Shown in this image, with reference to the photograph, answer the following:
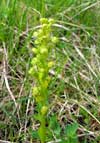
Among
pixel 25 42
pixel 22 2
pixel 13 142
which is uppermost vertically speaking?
pixel 22 2

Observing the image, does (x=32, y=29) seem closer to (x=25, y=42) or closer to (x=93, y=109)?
(x=25, y=42)

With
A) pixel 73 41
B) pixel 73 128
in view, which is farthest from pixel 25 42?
pixel 73 128

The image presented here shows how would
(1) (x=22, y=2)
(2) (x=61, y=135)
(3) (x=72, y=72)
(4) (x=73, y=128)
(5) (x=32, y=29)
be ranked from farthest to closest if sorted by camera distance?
(1) (x=22, y=2), (5) (x=32, y=29), (3) (x=72, y=72), (2) (x=61, y=135), (4) (x=73, y=128)

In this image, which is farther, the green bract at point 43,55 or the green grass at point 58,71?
the green grass at point 58,71

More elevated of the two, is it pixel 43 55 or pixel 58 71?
pixel 43 55

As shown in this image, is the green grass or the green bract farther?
the green grass

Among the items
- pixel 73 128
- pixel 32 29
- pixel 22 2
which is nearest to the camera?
pixel 73 128

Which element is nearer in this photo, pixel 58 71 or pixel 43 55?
pixel 43 55

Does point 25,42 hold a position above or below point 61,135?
above
